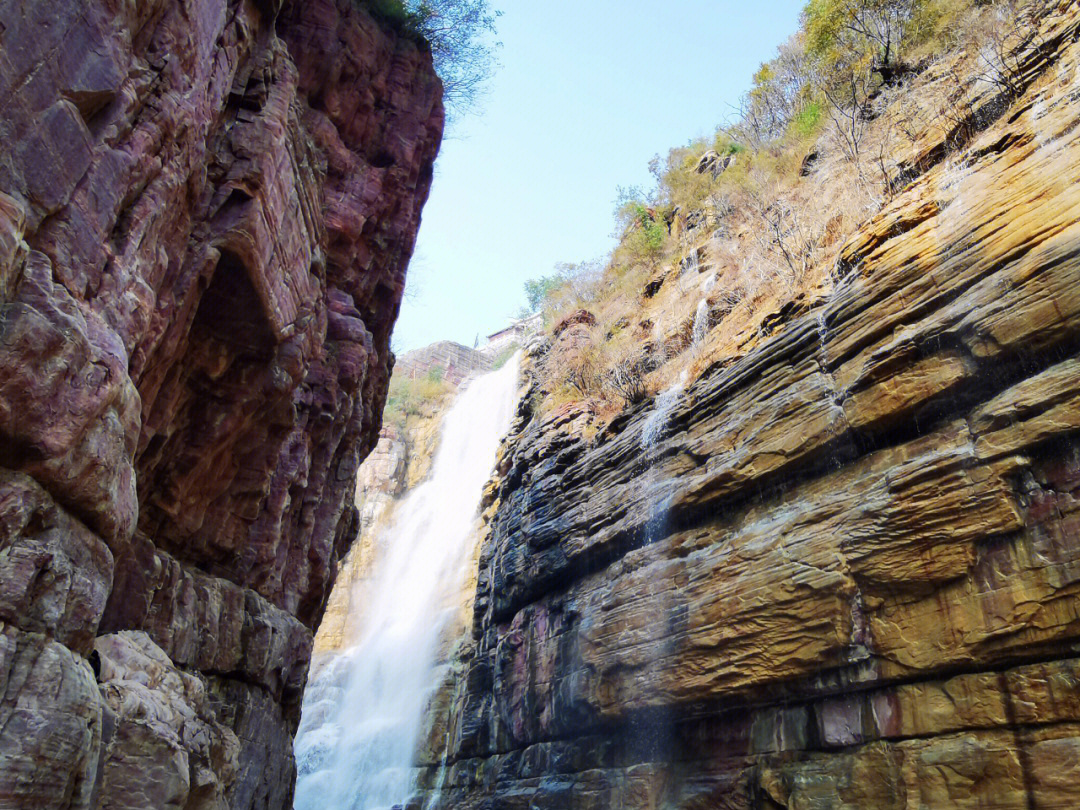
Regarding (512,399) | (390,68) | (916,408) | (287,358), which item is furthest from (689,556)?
(512,399)

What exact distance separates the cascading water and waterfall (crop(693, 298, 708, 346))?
1406cm

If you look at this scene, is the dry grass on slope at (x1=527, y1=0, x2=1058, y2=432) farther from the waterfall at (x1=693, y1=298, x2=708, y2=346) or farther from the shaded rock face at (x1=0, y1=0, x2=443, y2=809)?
the shaded rock face at (x1=0, y1=0, x2=443, y2=809)

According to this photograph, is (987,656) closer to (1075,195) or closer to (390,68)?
(1075,195)

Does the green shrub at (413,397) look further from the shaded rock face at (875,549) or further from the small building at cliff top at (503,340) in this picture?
the shaded rock face at (875,549)

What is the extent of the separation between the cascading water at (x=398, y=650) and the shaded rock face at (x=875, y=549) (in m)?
11.4

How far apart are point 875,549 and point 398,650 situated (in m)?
22.3

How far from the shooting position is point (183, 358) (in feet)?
27.6

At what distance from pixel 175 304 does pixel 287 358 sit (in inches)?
78.8

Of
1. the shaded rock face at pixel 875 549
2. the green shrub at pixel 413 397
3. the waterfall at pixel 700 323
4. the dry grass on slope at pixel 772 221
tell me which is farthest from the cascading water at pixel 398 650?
the waterfall at pixel 700 323

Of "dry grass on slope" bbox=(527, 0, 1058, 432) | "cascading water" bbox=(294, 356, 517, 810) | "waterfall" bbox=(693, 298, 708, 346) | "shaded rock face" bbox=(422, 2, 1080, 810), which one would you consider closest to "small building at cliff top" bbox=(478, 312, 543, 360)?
"cascading water" bbox=(294, 356, 517, 810)

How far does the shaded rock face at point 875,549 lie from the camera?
870cm

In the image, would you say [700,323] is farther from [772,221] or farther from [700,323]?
[772,221]

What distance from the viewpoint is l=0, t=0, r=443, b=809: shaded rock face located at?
4500mm

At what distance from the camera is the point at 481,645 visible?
1908cm
